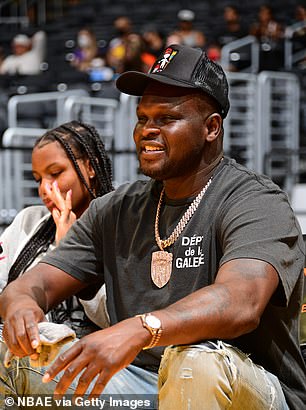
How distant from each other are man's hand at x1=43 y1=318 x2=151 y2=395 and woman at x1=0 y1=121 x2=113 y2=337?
1010mm

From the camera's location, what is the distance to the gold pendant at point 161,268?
1.94 meters

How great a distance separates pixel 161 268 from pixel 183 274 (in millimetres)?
70

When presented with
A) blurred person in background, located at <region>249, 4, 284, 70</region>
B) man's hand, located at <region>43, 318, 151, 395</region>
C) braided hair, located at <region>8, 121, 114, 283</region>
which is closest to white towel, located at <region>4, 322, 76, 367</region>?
man's hand, located at <region>43, 318, 151, 395</region>

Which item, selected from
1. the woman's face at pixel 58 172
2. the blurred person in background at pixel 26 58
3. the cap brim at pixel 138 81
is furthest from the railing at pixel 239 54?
the cap brim at pixel 138 81

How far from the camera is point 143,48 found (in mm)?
8727

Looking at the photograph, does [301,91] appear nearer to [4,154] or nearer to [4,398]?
[4,154]

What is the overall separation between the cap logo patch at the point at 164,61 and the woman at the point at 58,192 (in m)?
0.72

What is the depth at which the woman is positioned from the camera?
8.53 feet

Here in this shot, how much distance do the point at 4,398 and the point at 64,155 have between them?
A: 3.53 ft

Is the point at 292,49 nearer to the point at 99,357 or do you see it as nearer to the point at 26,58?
the point at 26,58

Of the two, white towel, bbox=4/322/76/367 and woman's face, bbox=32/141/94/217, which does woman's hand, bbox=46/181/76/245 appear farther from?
white towel, bbox=4/322/76/367

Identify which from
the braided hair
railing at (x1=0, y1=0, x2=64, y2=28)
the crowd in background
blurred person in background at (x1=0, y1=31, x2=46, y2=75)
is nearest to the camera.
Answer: the braided hair

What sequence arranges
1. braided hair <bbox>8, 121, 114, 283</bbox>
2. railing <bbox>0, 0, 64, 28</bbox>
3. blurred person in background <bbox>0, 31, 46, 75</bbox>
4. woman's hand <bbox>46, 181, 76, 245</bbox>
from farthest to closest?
railing <bbox>0, 0, 64, 28</bbox>
blurred person in background <bbox>0, 31, 46, 75</bbox>
braided hair <bbox>8, 121, 114, 283</bbox>
woman's hand <bbox>46, 181, 76, 245</bbox>

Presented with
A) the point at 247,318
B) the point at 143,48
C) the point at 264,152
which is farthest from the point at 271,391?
the point at 143,48
